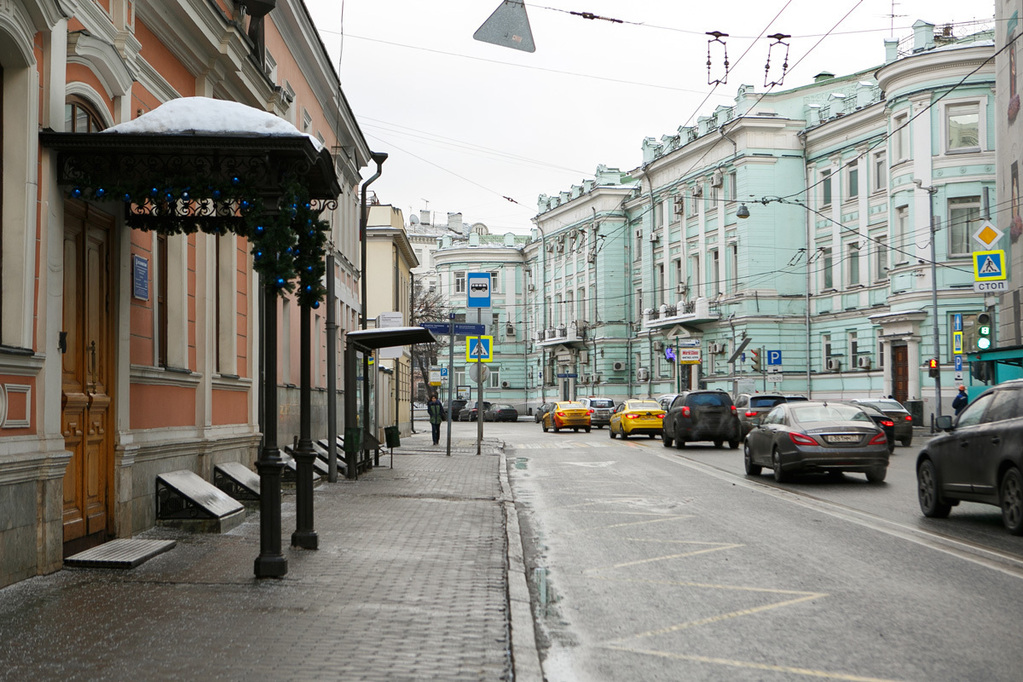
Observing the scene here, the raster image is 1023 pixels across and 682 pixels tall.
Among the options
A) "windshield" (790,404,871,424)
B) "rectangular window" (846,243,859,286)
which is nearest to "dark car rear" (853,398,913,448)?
"windshield" (790,404,871,424)

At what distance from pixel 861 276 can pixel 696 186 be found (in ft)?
45.6

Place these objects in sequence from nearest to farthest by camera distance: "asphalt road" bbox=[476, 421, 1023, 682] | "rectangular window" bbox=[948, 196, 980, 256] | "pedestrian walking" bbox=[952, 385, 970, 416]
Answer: "asphalt road" bbox=[476, 421, 1023, 682] → "pedestrian walking" bbox=[952, 385, 970, 416] → "rectangular window" bbox=[948, 196, 980, 256]

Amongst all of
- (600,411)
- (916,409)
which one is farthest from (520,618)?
(600,411)

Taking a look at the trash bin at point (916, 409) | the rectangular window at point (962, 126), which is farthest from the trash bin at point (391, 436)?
the rectangular window at point (962, 126)

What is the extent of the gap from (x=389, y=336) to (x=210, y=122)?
1106cm

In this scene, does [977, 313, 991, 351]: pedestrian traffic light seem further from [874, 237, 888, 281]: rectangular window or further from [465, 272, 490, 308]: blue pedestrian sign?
[874, 237, 888, 281]: rectangular window

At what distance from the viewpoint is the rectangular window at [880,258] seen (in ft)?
159

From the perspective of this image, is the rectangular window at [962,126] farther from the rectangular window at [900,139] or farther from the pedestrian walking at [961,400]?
the pedestrian walking at [961,400]

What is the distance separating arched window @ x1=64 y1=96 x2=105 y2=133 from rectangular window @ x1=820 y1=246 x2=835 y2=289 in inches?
1816

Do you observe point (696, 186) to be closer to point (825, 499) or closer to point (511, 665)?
point (825, 499)

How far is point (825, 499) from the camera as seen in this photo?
1606cm

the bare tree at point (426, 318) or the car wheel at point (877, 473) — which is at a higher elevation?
the bare tree at point (426, 318)

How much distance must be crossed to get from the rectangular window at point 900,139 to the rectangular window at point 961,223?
296 cm

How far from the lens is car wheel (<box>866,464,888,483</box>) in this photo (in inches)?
730
